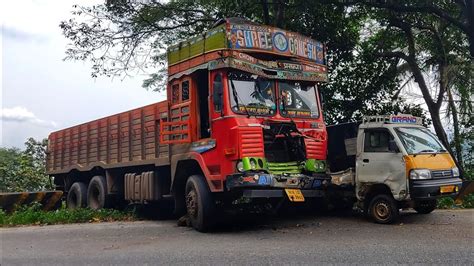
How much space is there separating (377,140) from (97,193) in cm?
800

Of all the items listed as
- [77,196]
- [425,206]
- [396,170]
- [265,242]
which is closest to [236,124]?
[265,242]

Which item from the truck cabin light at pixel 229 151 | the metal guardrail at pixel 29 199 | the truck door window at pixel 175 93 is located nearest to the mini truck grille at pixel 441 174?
the truck cabin light at pixel 229 151

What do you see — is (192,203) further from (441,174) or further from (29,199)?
(29,199)

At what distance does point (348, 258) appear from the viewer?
20.5 feet

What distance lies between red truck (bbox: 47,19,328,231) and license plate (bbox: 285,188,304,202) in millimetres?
20

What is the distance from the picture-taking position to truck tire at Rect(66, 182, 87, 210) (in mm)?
13992

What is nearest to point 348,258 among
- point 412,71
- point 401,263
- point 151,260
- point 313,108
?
point 401,263

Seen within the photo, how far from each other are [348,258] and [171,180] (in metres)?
4.85

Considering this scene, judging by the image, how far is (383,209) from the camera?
8.95 m

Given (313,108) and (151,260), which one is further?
(313,108)

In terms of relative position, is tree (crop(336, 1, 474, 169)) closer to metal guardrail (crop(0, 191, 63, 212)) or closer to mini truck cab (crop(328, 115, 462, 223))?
mini truck cab (crop(328, 115, 462, 223))

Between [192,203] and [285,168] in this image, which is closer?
[285,168]

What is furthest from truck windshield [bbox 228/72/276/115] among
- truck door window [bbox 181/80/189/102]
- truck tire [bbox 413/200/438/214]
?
truck tire [bbox 413/200/438/214]

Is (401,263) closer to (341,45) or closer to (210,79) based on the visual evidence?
(210,79)
